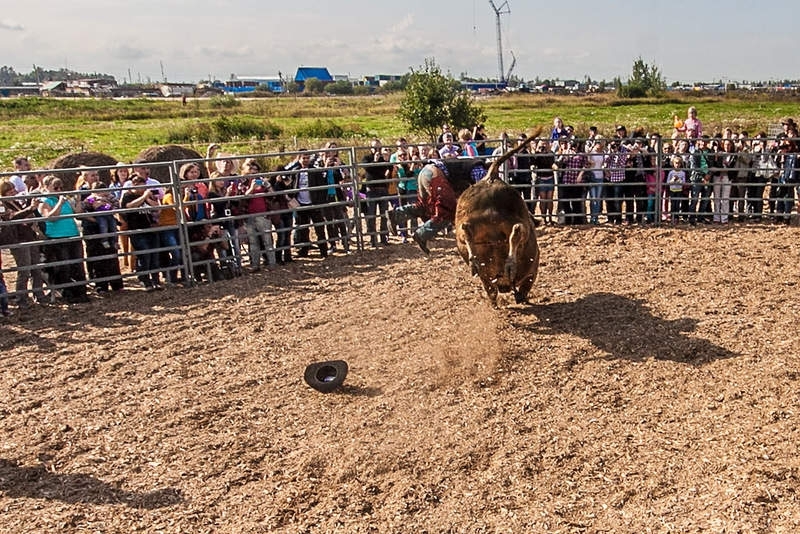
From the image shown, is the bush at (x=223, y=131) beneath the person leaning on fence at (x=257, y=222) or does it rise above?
above

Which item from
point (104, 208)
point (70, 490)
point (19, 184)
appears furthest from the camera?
point (19, 184)

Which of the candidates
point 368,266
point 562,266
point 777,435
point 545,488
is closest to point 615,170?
point 562,266

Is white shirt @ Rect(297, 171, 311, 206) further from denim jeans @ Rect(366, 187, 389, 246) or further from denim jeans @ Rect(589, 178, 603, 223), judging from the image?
denim jeans @ Rect(589, 178, 603, 223)

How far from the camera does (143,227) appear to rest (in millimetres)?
8891

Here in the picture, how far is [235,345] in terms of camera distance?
261 inches

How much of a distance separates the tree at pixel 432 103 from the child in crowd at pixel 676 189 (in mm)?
15407

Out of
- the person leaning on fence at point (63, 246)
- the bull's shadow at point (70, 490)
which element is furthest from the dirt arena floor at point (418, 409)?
the person leaning on fence at point (63, 246)

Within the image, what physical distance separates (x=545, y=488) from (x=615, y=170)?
26.6 feet

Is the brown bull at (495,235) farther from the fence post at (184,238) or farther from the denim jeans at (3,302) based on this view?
the denim jeans at (3,302)

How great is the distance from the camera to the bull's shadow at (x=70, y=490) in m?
4.10

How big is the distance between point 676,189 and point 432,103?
16.4 metres

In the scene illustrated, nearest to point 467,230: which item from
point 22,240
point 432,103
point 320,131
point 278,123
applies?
point 22,240

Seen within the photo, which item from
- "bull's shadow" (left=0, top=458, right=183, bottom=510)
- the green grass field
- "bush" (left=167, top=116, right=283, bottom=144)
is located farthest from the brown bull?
"bush" (left=167, top=116, right=283, bottom=144)

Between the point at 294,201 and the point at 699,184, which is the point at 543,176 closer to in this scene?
the point at 699,184
